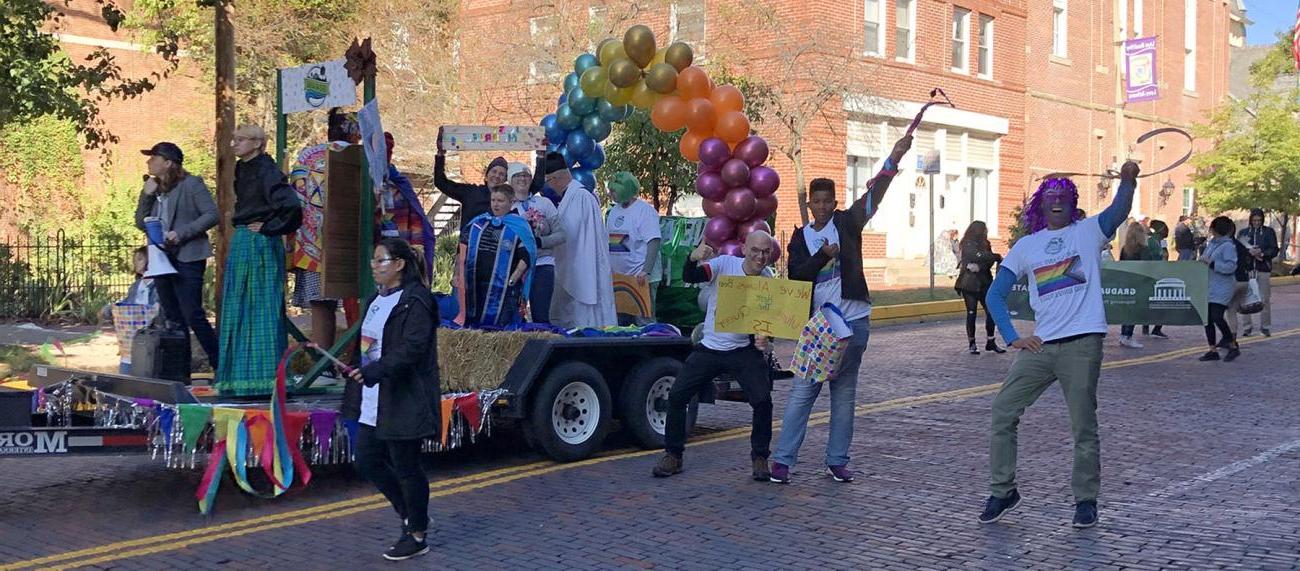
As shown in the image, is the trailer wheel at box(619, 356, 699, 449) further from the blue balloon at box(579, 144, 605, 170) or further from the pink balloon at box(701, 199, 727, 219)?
the blue balloon at box(579, 144, 605, 170)

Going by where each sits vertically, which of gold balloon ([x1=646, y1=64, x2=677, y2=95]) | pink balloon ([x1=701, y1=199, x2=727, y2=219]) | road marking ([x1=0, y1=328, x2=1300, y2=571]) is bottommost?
road marking ([x1=0, y1=328, x2=1300, y2=571])

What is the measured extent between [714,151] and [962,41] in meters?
23.9

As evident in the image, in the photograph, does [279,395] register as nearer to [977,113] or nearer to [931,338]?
[931,338]

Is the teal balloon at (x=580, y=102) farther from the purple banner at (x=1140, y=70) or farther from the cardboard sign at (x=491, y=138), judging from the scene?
the purple banner at (x=1140, y=70)

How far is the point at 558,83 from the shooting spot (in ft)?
79.9

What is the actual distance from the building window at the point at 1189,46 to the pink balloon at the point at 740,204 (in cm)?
3826

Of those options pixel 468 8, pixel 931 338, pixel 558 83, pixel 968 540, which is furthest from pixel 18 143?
pixel 968 540

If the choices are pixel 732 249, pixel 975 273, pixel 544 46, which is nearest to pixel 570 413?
pixel 732 249

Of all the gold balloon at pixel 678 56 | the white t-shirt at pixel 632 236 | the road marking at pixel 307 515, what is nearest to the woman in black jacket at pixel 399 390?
the road marking at pixel 307 515

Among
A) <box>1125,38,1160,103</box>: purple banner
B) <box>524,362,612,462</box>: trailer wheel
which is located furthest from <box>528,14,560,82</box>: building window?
<box>524,362,612,462</box>: trailer wheel

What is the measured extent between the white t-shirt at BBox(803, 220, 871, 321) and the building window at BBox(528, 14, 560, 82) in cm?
1714

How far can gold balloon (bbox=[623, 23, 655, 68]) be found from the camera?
1123 centimetres

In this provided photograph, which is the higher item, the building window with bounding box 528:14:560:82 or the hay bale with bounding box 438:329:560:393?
the building window with bounding box 528:14:560:82

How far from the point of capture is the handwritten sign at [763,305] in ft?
25.5
